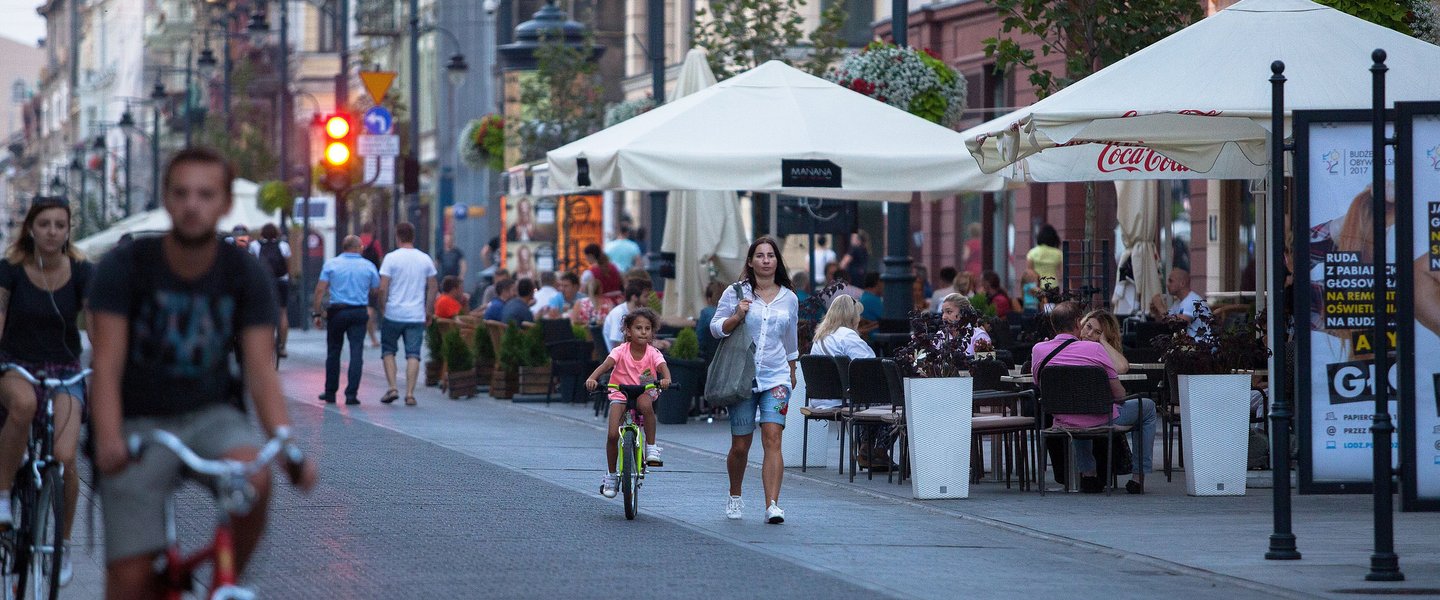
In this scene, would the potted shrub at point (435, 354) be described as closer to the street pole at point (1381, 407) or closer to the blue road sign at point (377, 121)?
the blue road sign at point (377, 121)

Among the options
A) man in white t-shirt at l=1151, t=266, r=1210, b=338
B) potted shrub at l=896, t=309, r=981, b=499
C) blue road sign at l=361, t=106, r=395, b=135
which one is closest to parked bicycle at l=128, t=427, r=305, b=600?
potted shrub at l=896, t=309, r=981, b=499

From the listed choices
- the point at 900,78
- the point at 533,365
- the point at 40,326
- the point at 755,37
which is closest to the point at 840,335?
the point at 900,78

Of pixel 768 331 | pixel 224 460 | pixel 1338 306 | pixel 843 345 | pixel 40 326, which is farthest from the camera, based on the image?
pixel 843 345

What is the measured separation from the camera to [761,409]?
11977mm

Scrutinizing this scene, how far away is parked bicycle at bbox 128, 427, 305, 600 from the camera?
5797 millimetres

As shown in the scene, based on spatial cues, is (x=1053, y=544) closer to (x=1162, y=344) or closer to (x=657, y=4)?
(x=1162, y=344)

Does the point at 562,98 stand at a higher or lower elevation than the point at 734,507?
higher

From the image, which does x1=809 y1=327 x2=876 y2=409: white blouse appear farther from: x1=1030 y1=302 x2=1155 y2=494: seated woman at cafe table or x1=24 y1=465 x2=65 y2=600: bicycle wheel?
x1=24 y1=465 x2=65 y2=600: bicycle wheel

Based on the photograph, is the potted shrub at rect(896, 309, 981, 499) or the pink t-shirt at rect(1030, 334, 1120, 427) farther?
the pink t-shirt at rect(1030, 334, 1120, 427)

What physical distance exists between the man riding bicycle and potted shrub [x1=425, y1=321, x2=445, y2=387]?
677 inches

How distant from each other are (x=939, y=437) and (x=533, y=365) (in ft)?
31.9

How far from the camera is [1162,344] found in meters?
14.0

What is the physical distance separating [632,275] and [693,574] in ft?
38.1

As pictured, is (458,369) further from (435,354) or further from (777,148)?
(777,148)
